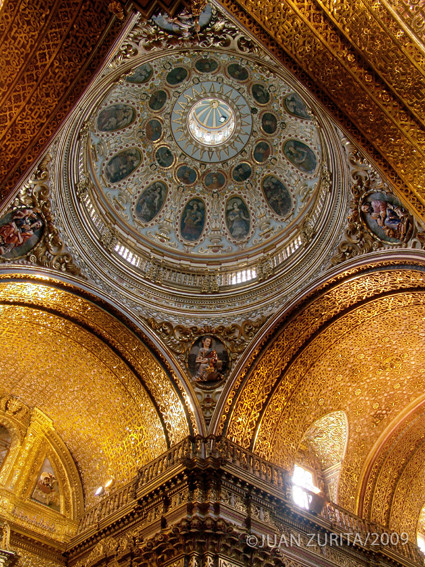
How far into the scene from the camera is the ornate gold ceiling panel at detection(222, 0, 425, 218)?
6.25 m

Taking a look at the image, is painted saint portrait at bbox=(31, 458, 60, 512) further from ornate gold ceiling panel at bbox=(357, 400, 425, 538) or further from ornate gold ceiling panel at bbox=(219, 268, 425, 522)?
ornate gold ceiling panel at bbox=(357, 400, 425, 538)

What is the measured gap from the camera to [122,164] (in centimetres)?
1463

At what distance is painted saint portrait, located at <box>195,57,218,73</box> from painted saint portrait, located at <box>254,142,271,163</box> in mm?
2665

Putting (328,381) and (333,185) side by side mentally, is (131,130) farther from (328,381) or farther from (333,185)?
(328,381)

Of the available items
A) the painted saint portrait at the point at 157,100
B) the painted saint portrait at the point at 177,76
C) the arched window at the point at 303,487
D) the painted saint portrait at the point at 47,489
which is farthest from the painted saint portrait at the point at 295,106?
the painted saint portrait at the point at 47,489

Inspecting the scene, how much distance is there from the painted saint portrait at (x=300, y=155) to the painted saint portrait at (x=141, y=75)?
4508 millimetres

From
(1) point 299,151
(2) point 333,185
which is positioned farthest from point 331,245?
(1) point 299,151

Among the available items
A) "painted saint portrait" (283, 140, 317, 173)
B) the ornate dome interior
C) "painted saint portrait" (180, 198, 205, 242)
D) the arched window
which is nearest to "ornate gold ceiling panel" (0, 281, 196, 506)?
the ornate dome interior

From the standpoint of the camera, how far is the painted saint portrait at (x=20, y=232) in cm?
992

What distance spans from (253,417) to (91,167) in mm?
8230

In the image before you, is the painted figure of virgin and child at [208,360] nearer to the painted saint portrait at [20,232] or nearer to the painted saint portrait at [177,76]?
the painted saint portrait at [20,232]

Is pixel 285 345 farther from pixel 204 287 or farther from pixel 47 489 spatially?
pixel 47 489

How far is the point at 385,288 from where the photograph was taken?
36.1ft

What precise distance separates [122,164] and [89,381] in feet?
21.6
